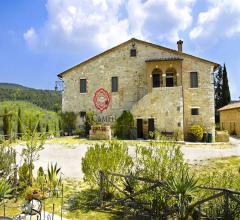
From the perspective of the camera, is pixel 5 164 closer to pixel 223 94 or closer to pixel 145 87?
pixel 145 87

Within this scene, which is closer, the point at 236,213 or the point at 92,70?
the point at 236,213

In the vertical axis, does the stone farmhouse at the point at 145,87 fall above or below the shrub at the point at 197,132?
above

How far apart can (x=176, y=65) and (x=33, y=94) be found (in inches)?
2883

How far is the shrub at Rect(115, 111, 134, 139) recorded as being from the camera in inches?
995

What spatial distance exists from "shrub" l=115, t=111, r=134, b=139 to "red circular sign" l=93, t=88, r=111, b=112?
2970 mm

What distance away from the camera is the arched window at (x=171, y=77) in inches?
1073

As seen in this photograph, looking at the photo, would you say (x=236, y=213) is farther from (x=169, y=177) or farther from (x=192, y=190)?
(x=169, y=177)

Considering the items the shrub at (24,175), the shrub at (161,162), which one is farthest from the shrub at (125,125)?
the shrub at (161,162)

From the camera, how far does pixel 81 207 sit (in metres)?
8.33

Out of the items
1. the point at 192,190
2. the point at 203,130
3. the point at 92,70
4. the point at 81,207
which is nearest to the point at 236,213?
the point at 192,190

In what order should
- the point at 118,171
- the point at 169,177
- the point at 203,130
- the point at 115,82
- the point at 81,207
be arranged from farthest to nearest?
the point at 115,82, the point at 203,130, the point at 118,171, the point at 81,207, the point at 169,177

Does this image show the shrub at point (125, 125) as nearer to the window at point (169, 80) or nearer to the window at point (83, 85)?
the window at point (169, 80)

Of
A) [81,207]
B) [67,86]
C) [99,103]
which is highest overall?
[67,86]

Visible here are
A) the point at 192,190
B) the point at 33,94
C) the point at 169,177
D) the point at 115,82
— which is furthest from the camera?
the point at 33,94
